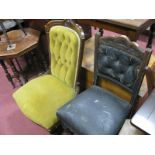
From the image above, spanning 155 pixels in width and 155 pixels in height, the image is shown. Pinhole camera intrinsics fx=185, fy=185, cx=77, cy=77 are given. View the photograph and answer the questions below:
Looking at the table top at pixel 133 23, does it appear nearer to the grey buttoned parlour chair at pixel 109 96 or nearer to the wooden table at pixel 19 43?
the grey buttoned parlour chair at pixel 109 96

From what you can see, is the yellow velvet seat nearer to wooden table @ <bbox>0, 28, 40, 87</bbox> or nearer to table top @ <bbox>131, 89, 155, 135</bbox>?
wooden table @ <bbox>0, 28, 40, 87</bbox>

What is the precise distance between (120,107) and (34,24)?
136cm

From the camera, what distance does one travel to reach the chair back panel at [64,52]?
1.38 metres

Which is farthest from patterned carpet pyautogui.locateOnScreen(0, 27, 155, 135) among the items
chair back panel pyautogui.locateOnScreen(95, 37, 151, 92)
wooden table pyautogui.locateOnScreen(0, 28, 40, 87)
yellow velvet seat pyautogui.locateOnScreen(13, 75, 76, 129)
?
chair back panel pyautogui.locateOnScreen(95, 37, 151, 92)

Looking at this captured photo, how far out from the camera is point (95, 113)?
4.26 feet

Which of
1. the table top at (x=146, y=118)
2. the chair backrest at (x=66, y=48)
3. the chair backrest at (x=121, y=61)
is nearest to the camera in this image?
the table top at (x=146, y=118)

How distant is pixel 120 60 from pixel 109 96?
1.01ft

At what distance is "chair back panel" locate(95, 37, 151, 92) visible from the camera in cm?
118

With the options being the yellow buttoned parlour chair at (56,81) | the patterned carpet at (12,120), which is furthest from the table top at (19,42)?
the patterned carpet at (12,120)

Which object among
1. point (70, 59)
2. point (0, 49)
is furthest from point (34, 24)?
point (70, 59)

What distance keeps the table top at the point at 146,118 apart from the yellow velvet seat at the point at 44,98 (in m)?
0.66

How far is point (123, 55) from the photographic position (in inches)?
48.8

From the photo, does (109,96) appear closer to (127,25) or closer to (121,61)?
(121,61)
